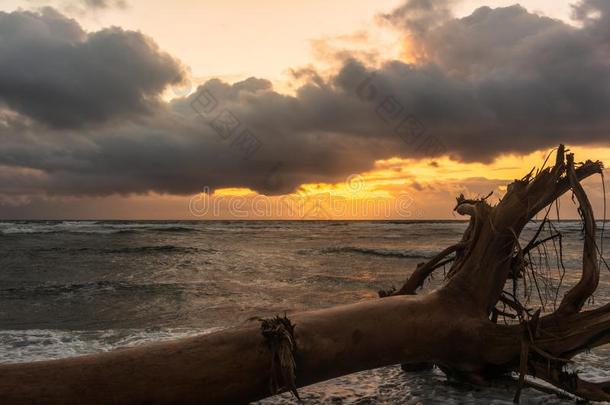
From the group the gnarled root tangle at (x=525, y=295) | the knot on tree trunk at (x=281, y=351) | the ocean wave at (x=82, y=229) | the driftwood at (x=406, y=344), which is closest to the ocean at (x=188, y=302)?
the gnarled root tangle at (x=525, y=295)

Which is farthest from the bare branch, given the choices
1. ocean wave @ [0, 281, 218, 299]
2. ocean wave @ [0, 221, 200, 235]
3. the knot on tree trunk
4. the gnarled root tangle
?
ocean wave @ [0, 221, 200, 235]

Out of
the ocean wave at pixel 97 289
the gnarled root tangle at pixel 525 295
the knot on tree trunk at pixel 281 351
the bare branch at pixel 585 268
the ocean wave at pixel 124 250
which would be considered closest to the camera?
the knot on tree trunk at pixel 281 351

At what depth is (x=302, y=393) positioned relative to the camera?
3.87m

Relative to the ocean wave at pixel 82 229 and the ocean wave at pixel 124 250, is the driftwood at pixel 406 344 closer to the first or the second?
the ocean wave at pixel 124 250

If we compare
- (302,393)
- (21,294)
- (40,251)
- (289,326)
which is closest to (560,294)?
(302,393)

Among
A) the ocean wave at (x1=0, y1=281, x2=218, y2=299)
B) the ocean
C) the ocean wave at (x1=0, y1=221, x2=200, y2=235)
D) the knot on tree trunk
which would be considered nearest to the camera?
the knot on tree trunk

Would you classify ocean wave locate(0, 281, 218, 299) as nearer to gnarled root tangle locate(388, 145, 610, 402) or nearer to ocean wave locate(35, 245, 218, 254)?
gnarled root tangle locate(388, 145, 610, 402)

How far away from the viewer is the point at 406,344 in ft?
11.2

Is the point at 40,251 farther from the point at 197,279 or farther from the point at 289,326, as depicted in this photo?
the point at 289,326

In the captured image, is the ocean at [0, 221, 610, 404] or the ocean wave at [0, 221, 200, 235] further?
the ocean wave at [0, 221, 200, 235]

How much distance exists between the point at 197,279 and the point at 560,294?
7.97m

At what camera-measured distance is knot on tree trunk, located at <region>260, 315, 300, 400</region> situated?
2.84m

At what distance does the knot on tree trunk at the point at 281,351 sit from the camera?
2.84m

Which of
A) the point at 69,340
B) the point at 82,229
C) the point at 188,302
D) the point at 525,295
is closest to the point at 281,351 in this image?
the point at 525,295
